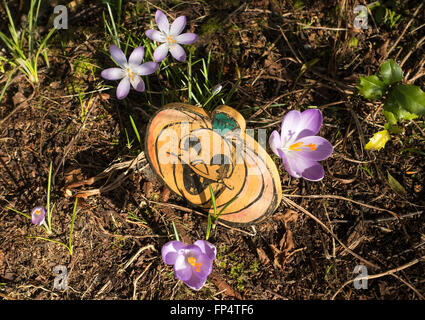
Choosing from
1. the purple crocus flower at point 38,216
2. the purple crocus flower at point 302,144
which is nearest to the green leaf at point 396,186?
the purple crocus flower at point 302,144

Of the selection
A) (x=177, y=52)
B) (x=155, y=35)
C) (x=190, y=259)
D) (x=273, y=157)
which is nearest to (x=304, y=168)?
(x=273, y=157)

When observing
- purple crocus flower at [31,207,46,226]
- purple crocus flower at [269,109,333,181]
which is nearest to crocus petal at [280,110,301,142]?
purple crocus flower at [269,109,333,181]

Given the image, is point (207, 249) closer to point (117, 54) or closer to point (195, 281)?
point (195, 281)

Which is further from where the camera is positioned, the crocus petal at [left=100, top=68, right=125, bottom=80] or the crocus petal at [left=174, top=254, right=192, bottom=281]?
the crocus petal at [left=100, top=68, right=125, bottom=80]

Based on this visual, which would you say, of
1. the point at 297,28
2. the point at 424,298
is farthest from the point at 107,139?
the point at 424,298

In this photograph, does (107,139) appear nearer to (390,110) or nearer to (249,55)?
(249,55)

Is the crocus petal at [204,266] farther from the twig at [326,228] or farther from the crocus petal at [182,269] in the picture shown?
the twig at [326,228]

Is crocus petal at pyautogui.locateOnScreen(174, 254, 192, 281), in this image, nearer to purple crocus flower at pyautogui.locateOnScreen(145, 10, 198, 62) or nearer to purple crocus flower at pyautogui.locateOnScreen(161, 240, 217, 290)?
purple crocus flower at pyautogui.locateOnScreen(161, 240, 217, 290)
